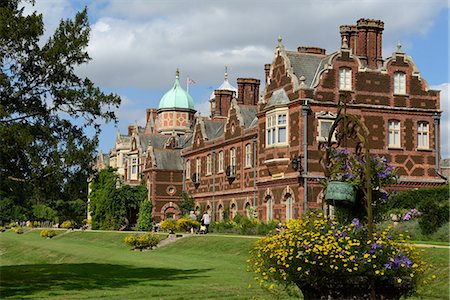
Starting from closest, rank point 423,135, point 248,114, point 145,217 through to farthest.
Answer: point 423,135 → point 248,114 → point 145,217

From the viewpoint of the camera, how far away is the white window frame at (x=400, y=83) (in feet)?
144

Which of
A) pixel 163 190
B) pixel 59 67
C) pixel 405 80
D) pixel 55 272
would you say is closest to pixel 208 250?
pixel 55 272

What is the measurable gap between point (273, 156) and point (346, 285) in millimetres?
31408

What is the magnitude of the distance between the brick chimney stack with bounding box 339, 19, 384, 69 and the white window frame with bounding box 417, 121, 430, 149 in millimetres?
4660

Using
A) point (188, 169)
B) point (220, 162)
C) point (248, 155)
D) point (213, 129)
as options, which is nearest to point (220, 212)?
Result: point (220, 162)

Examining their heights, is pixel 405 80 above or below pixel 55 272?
above

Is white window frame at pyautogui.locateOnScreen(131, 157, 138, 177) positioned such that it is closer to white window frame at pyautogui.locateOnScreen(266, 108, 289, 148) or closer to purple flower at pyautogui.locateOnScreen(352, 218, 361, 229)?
white window frame at pyautogui.locateOnScreen(266, 108, 289, 148)

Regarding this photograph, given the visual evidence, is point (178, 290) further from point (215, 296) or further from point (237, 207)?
point (237, 207)

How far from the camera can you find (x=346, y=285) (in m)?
12.4

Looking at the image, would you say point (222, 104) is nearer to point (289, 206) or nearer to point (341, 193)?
point (289, 206)

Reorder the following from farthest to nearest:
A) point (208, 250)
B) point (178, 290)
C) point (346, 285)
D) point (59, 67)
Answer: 1. point (208, 250)
2. point (59, 67)
3. point (178, 290)
4. point (346, 285)

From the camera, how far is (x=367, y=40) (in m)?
44.9

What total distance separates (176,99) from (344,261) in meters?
71.4

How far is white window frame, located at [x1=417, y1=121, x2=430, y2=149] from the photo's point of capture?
44.5 m
